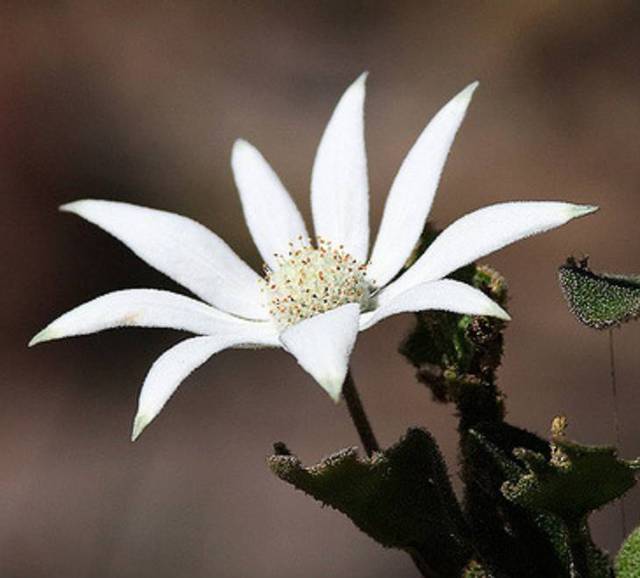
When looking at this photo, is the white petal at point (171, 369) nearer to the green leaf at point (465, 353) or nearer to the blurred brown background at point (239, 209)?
the green leaf at point (465, 353)

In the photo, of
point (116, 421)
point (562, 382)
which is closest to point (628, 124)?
point (562, 382)

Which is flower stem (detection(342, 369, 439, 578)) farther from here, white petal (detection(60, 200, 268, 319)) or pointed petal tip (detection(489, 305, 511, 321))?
white petal (detection(60, 200, 268, 319))

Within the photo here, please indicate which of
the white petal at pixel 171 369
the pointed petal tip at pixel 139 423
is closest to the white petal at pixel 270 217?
the white petal at pixel 171 369

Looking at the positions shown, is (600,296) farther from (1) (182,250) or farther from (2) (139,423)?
(1) (182,250)

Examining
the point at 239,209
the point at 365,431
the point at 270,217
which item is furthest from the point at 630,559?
the point at 239,209

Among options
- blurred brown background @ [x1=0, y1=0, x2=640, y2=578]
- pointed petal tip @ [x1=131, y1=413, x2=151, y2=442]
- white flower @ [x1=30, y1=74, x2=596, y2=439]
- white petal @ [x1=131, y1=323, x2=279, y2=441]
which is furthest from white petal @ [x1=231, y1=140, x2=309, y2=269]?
blurred brown background @ [x1=0, y1=0, x2=640, y2=578]

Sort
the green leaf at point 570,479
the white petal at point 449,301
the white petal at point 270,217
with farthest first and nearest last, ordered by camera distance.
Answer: the white petal at point 270,217 < the white petal at point 449,301 < the green leaf at point 570,479
